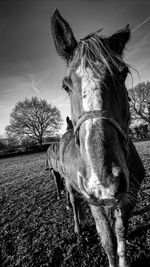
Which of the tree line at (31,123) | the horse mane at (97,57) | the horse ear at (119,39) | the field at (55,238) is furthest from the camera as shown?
the tree line at (31,123)

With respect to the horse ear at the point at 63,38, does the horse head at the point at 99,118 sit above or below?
below

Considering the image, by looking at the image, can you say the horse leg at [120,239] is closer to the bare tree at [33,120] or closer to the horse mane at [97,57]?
the horse mane at [97,57]

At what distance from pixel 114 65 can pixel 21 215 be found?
489 cm

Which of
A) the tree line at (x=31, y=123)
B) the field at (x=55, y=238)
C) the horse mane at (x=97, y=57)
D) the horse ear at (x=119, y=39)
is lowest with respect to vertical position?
the field at (x=55, y=238)

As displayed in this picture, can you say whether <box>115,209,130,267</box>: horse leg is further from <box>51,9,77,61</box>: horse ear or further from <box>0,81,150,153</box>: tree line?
<box>0,81,150,153</box>: tree line

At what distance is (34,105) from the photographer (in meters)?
35.5

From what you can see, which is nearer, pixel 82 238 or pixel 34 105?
pixel 82 238

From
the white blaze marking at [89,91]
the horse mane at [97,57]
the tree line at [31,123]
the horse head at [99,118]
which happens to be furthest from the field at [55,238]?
the tree line at [31,123]

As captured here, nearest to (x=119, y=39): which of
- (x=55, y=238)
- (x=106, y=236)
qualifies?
(x=106, y=236)

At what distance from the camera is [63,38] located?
78.5 inches

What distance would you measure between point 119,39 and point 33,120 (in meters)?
35.6

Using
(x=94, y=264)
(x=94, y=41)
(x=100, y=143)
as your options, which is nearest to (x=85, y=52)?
(x=94, y=41)

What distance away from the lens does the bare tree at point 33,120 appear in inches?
1319

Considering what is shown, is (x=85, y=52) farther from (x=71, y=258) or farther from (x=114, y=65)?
(x=71, y=258)
